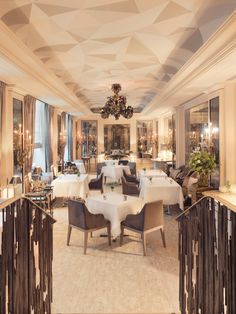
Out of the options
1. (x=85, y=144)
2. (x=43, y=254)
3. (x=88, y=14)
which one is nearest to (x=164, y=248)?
(x=43, y=254)

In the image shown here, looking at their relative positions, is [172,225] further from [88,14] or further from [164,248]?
[88,14]

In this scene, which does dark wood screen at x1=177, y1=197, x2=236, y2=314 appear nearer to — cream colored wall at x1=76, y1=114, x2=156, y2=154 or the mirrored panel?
the mirrored panel

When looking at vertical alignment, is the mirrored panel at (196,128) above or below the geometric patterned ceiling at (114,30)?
below

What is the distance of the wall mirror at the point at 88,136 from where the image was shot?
19.2 m

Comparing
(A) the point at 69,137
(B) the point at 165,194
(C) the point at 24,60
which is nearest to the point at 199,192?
(B) the point at 165,194

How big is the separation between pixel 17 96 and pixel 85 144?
11552mm

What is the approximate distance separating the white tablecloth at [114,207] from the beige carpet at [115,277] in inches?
19.7

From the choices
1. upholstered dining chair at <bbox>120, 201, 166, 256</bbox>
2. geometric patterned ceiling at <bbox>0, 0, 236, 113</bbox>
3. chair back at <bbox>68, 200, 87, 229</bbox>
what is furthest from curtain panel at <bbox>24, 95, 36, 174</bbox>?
upholstered dining chair at <bbox>120, 201, 166, 256</bbox>

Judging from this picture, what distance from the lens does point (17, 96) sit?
25.5ft

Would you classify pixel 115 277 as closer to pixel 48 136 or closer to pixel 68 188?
pixel 68 188

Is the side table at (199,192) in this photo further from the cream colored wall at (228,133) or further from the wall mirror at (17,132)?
the wall mirror at (17,132)

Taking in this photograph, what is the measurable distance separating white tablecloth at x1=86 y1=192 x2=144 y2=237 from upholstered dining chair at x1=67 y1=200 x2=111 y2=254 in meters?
0.17

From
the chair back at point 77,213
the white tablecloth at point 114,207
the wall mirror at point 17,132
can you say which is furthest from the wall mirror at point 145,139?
the chair back at point 77,213

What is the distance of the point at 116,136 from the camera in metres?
19.5
